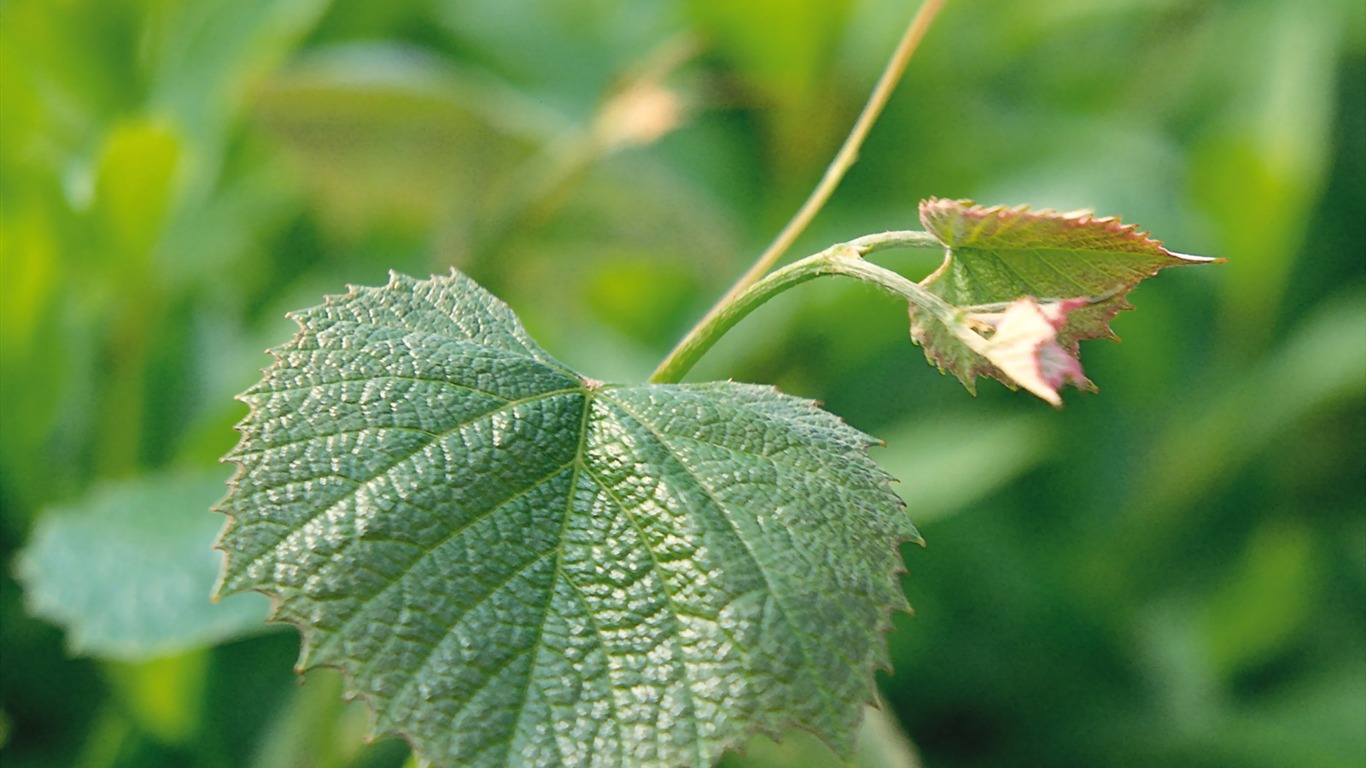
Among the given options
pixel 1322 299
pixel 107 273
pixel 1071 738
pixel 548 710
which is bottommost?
pixel 548 710

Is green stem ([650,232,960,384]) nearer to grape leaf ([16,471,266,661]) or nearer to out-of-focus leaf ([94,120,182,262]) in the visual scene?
grape leaf ([16,471,266,661])

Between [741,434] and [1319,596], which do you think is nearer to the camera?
[741,434]

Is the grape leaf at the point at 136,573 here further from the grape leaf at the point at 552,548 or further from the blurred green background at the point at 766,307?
the grape leaf at the point at 552,548

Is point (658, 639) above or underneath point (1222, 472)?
underneath


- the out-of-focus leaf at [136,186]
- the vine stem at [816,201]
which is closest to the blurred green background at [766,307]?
the out-of-focus leaf at [136,186]

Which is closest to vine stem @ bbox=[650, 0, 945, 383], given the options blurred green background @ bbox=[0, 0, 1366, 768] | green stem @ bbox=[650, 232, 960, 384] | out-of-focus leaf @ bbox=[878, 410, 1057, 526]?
green stem @ bbox=[650, 232, 960, 384]

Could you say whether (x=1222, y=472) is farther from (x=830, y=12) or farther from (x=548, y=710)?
(x=548, y=710)

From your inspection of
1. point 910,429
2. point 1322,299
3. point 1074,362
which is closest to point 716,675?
point 1074,362
